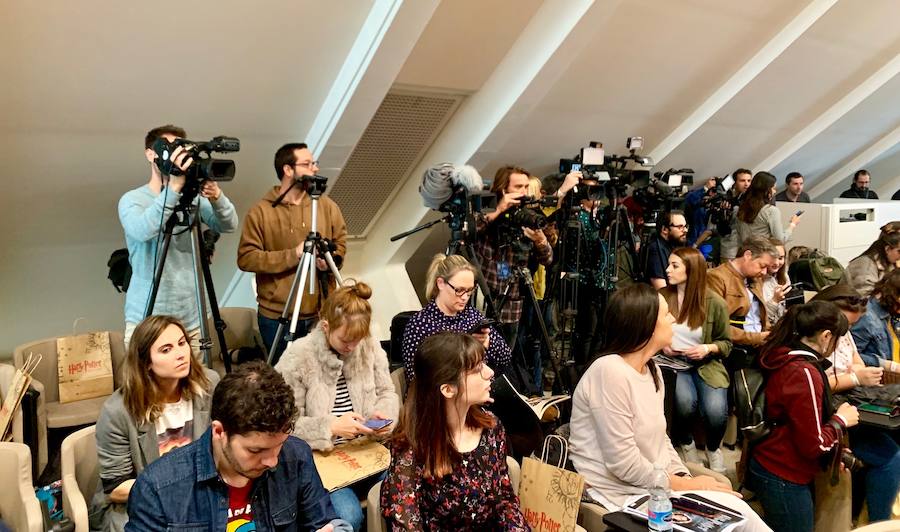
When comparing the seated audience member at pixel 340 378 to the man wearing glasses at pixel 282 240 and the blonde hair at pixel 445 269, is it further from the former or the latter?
the man wearing glasses at pixel 282 240

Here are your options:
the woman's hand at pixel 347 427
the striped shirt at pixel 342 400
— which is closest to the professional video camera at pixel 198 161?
the striped shirt at pixel 342 400

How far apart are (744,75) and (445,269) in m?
3.14

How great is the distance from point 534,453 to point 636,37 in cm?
266

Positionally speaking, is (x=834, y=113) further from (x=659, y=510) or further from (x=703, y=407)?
(x=659, y=510)

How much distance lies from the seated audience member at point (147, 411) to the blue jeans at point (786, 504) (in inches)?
70.9

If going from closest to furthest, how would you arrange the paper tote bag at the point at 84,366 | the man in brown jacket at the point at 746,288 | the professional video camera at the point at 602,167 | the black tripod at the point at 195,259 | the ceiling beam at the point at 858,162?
the black tripod at the point at 195,259 < the paper tote bag at the point at 84,366 < the man in brown jacket at the point at 746,288 < the professional video camera at the point at 602,167 < the ceiling beam at the point at 858,162

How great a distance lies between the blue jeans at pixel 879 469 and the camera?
249 cm

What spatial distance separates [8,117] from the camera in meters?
2.53

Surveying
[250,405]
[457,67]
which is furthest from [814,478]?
[457,67]

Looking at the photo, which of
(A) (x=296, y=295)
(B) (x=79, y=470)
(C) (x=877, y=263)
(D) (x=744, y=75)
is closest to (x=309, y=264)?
(A) (x=296, y=295)

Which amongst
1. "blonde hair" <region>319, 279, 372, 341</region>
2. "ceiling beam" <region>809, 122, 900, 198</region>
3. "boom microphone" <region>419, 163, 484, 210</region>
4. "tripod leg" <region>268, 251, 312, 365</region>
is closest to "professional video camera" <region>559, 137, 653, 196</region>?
"boom microphone" <region>419, 163, 484, 210</region>

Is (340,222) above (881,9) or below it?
below

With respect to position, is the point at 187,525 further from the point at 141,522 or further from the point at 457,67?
the point at 457,67

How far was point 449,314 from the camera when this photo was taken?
8.63ft
